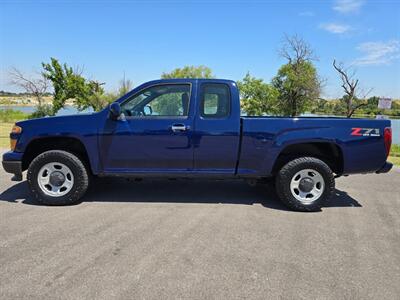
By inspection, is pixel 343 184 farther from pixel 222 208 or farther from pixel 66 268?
pixel 66 268

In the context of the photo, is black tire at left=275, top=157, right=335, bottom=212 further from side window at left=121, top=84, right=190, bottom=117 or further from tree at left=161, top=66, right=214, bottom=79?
tree at left=161, top=66, right=214, bottom=79

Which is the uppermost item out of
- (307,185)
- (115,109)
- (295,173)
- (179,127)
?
(115,109)

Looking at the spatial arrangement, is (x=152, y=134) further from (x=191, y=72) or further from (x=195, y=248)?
(x=191, y=72)

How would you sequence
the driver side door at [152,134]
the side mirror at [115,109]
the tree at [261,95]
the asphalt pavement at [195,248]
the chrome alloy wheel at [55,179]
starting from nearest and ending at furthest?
the asphalt pavement at [195,248] → the side mirror at [115,109] → the driver side door at [152,134] → the chrome alloy wheel at [55,179] → the tree at [261,95]

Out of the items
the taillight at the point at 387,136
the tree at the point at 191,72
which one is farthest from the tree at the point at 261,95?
the taillight at the point at 387,136

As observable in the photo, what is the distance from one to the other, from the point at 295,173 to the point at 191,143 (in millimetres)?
1655

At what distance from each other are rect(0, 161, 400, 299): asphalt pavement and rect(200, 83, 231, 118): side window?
146cm

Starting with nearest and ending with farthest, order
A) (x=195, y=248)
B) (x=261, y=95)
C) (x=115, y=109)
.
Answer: (x=195, y=248) < (x=115, y=109) < (x=261, y=95)

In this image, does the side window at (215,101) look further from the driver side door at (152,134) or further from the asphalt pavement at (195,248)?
the asphalt pavement at (195,248)

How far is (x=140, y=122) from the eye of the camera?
4.35 meters

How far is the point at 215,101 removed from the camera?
4445mm

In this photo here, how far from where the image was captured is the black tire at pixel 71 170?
14.5ft

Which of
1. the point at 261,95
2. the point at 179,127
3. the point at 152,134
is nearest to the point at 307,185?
the point at 179,127

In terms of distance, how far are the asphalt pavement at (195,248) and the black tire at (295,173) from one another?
16 centimetres
